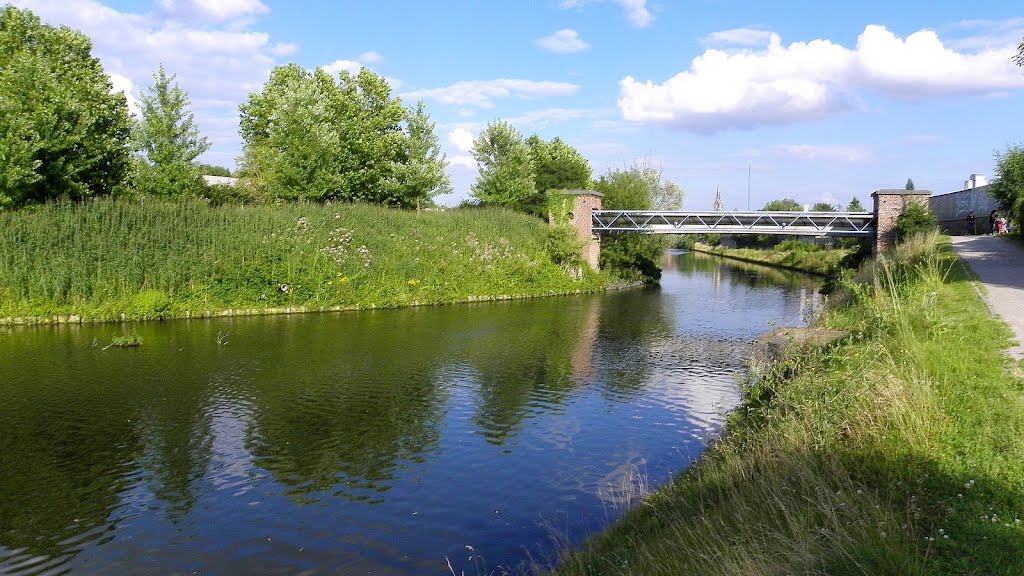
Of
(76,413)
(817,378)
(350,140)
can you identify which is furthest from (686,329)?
(350,140)

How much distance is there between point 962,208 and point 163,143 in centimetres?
4322

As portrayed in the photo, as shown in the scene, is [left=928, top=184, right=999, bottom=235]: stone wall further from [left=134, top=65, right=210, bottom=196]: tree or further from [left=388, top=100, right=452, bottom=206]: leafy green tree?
[left=134, top=65, right=210, bottom=196]: tree

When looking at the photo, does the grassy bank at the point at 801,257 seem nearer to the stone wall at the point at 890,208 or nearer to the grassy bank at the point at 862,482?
the stone wall at the point at 890,208

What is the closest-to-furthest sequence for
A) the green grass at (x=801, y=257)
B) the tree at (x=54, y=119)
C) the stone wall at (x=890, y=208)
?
the tree at (x=54, y=119), the stone wall at (x=890, y=208), the green grass at (x=801, y=257)

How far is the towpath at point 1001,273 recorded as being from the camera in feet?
39.3

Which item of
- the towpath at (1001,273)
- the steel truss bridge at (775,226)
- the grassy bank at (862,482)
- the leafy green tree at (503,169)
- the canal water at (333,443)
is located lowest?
the canal water at (333,443)

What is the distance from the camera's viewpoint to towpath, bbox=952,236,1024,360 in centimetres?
1198

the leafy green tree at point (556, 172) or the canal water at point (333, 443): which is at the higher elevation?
the leafy green tree at point (556, 172)

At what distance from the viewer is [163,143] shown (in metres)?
29.8

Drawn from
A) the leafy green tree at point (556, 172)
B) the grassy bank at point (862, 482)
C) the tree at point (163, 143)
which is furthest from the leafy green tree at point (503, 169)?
the grassy bank at point (862, 482)

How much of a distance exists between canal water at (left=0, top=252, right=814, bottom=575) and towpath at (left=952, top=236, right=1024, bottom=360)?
13.0 ft

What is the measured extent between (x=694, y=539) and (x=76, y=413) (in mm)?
11991

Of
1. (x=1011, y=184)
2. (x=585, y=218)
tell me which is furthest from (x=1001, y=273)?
(x=585, y=218)

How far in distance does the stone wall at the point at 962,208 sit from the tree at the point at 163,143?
36909mm
